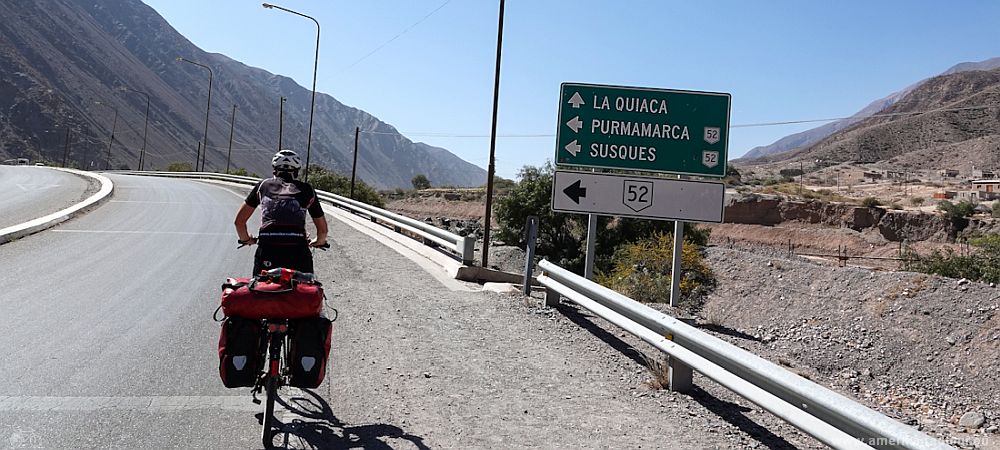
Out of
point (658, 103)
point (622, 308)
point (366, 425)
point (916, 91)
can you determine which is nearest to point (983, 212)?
point (658, 103)

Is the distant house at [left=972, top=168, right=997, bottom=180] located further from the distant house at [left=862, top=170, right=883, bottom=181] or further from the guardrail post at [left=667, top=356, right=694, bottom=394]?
the guardrail post at [left=667, top=356, right=694, bottom=394]

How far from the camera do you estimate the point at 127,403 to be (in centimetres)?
571

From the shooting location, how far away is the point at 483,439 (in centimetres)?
530

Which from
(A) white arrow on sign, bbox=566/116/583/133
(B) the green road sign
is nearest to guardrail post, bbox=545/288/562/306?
(B) the green road sign

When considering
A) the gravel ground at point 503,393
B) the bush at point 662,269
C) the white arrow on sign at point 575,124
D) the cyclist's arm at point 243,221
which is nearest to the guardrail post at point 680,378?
the gravel ground at point 503,393

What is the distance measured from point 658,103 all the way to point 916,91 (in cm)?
13793

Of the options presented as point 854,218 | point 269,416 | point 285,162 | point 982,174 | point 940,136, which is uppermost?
point 940,136

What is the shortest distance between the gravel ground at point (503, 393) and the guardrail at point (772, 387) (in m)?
0.38

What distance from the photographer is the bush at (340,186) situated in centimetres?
5051

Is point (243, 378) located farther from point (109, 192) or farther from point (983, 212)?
point (983, 212)

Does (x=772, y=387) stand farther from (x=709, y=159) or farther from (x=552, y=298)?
(x=709, y=159)

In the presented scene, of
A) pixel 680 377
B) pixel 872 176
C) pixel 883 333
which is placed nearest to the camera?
pixel 680 377

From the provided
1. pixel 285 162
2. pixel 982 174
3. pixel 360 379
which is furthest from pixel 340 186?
pixel 982 174

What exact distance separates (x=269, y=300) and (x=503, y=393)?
7.45 ft
